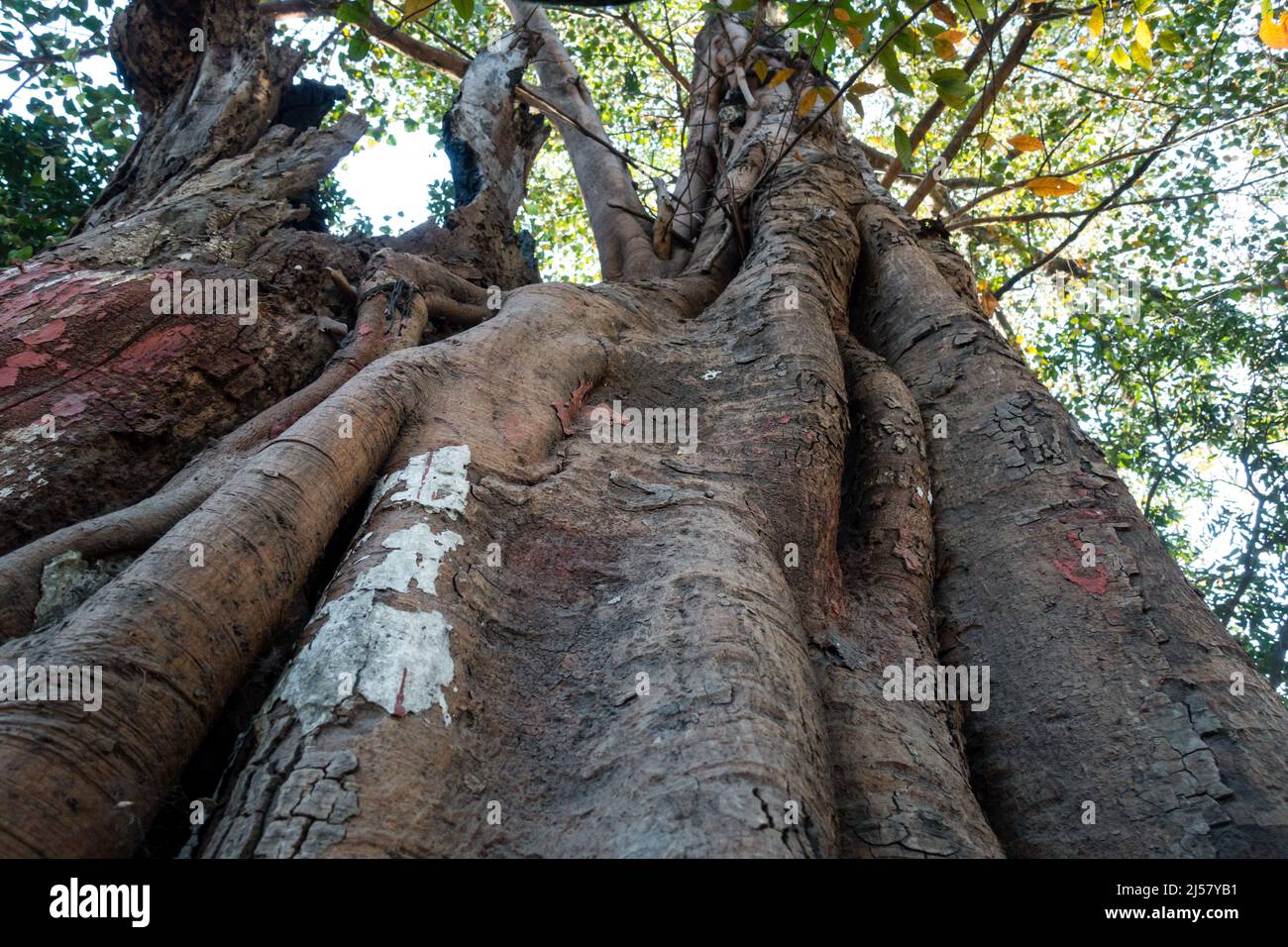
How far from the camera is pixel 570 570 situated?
2182mm

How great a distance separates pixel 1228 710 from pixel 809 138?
4.36 m

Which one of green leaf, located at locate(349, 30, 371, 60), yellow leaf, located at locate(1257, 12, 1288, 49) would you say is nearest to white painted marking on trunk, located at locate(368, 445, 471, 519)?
green leaf, located at locate(349, 30, 371, 60)

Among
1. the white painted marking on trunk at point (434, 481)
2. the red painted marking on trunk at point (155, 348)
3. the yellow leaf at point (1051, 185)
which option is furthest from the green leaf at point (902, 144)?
the red painted marking on trunk at point (155, 348)

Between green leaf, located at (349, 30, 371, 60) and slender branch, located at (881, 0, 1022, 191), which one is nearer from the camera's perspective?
green leaf, located at (349, 30, 371, 60)

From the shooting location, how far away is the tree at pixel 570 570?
1504 millimetres

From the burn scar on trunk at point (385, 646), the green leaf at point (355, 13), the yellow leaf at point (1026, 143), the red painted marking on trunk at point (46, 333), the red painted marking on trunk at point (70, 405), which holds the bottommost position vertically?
the burn scar on trunk at point (385, 646)

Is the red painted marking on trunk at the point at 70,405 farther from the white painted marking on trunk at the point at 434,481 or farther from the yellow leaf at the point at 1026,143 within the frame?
the yellow leaf at the point at 1026,143

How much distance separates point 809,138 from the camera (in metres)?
5.40

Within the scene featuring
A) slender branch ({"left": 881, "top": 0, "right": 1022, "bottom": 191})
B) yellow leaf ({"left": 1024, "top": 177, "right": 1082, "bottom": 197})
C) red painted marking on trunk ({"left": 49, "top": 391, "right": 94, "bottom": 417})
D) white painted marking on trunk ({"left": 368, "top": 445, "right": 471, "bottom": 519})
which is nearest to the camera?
white painted marking on trunk ({"left": 368, "top": 445, "right": 471, "bottom": 519})

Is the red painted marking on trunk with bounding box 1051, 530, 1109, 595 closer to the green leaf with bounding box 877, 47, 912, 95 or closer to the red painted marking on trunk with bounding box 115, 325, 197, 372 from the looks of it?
the green leaf with bounding box 877, 47, 912, 95

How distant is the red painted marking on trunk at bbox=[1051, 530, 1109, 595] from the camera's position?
7.86ft

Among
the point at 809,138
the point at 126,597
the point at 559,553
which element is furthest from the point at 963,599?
the point at 809,138

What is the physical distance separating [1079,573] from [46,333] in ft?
Answer: 10.6

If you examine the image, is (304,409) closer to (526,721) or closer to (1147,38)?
(526,721)
